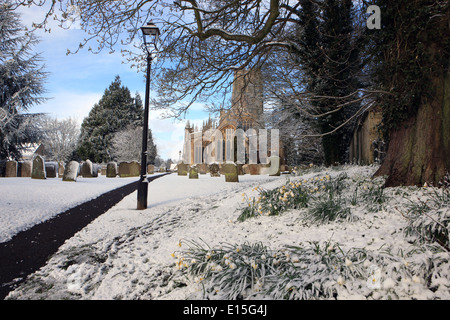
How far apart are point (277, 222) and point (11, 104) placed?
78.1 feet

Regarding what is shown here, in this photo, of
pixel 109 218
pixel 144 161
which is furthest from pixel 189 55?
pixel 109 218

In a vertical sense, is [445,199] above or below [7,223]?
above

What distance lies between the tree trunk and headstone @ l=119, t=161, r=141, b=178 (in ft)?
59.2

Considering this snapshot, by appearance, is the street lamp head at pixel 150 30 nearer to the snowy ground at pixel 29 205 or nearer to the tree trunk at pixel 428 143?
the snowy ground at pixel 29 205

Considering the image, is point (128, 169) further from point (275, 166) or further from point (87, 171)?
point (275, 166)

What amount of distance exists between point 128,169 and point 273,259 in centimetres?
1915

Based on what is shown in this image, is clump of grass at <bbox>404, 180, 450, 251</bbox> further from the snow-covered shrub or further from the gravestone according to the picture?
the gravestone

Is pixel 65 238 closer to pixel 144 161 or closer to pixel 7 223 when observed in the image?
pixel 7 223

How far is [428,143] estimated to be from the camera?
5055 millimetres

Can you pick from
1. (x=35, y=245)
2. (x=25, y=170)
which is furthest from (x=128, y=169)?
(x=35, y=245)

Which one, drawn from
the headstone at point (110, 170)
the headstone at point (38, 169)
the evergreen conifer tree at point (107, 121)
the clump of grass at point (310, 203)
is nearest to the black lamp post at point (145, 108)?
the clump of grass at point (310, 203)

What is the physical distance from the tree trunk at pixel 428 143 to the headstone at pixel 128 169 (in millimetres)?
18037

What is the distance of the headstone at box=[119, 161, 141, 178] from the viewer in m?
20.1

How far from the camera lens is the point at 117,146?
140ft
